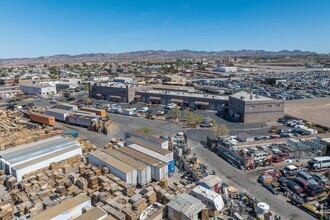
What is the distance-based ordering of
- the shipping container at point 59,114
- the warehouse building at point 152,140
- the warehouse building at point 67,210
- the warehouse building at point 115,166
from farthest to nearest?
the shipping container at point 59,114, the warehouse building at point 152,140, the warehouse building at point 115,166, the warehouse building at point 67,210

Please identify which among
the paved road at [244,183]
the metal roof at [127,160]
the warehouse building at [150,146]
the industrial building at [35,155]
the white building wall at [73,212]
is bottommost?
the paved road at [244,183]

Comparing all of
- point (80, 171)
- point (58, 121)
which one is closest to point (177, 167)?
point (80, 171)

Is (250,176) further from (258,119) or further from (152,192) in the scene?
(258,119)

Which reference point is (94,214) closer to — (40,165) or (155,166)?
(155,166)

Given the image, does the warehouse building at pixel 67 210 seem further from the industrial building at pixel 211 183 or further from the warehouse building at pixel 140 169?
the industrial building at pixel 211 183

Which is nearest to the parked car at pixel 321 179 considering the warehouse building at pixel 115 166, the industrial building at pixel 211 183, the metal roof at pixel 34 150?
the industrial building at pixel 211 183
